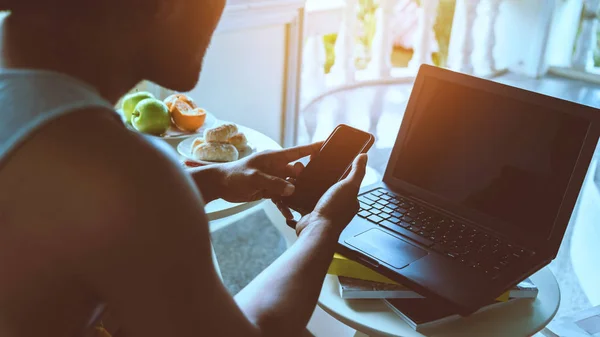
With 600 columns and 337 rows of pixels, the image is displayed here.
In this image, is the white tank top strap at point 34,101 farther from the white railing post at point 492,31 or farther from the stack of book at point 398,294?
the white railing post at point 492,31

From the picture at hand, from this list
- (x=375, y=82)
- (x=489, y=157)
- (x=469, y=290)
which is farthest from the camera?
(x=375, y=82)

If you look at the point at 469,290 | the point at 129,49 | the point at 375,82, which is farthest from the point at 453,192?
the point at 375,82

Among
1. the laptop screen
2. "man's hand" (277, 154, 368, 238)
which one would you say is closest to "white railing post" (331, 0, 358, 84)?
the laptop screen

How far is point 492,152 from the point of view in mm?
990

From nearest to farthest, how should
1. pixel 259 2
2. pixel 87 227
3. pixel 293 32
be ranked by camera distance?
pixel 87 227
pixel 259 2
pixel 293 32

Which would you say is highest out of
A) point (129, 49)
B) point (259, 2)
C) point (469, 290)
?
point (129, 49)

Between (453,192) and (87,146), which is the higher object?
(87,146)

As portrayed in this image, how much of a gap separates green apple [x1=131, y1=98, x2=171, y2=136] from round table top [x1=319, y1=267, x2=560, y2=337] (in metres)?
0.66

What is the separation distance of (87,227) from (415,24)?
10.8 ft

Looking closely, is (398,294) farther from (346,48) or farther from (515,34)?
(515,34)

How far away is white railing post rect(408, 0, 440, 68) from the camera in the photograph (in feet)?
11.3

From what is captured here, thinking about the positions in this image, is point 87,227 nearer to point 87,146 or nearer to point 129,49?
point 87,146

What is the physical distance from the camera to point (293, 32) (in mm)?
2066

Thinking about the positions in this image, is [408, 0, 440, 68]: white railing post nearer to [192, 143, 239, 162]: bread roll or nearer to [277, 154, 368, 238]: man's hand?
[192, 143, 239, 162]: bread roll
